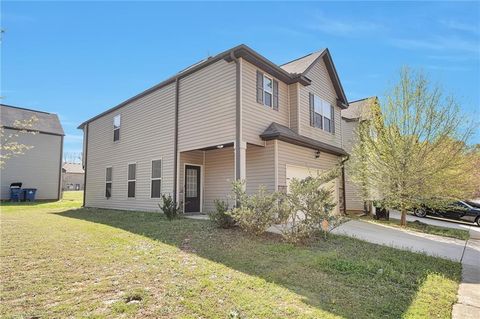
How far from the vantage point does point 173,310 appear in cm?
334

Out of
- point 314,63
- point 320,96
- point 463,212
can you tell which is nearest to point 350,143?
point 320,96

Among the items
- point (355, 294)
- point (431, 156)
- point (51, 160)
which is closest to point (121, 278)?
point (355, 294)

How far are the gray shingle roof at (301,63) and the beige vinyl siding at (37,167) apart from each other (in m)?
19.6

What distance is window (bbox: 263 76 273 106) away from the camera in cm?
1073

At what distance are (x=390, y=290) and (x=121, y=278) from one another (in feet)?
13.8

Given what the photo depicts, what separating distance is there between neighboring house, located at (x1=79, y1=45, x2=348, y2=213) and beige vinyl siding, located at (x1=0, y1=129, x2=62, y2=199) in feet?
26.7

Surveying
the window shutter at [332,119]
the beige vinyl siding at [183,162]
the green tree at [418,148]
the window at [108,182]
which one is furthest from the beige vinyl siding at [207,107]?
the window shutter at [332,119]

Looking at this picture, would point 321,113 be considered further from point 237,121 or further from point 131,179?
point 131,179

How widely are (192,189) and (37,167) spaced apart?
16.1 metres

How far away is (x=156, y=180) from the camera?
12859 millimetres

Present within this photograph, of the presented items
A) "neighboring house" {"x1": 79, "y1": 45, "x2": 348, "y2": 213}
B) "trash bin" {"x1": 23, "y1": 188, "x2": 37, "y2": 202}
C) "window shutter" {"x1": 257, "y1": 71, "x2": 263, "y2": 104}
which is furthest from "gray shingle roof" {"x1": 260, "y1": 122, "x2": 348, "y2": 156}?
"trash bin" {"x1": 23, "y1": 188, "x2": 37, "y2": 202}

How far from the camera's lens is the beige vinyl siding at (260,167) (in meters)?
10.0

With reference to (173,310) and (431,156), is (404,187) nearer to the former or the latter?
(431,156)

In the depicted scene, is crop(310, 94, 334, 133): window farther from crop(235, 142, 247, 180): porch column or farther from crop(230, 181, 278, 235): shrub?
crop(230, 181, 278, 235): shrub
